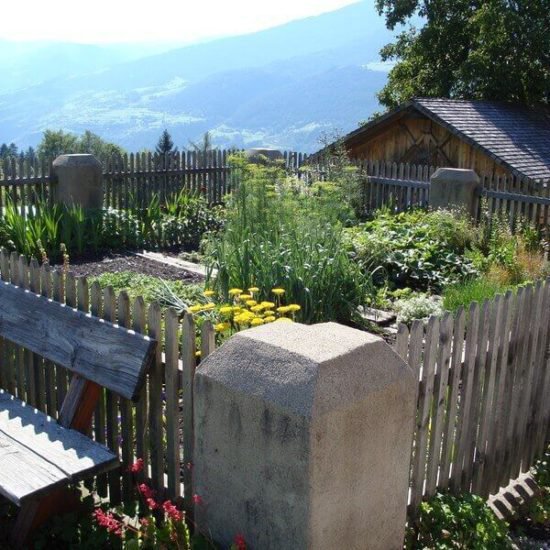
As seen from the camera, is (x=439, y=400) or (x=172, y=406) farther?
(x=439, y=400)

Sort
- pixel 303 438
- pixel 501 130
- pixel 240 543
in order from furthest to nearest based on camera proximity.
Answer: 1. pixel 501 130
2. pixel 240 543
3. pixel 303 438

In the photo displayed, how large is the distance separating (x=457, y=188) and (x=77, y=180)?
5944mm

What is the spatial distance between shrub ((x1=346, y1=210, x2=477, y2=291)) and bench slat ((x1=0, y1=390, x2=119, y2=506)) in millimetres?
4862

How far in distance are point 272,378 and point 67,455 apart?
1322 millimetres

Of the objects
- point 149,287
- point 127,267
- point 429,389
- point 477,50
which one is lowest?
point 127,267

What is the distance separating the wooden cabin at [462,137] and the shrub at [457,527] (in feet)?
40.1

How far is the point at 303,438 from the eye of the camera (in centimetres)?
265

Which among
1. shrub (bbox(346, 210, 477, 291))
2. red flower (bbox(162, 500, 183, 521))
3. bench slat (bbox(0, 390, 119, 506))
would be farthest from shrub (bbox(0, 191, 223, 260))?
red flower (bbox(162, 500, 183, 521))

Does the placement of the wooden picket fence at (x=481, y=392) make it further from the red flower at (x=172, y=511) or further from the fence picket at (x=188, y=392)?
the red flower at (x=172, y=511)

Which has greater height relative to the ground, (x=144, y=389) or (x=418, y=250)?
(x=144, y=389)

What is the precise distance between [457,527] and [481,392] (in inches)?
34.6


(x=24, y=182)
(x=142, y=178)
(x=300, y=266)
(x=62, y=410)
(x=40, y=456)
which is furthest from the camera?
(x=142, y=178)

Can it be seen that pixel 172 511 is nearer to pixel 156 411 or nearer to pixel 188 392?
pixel 188 392

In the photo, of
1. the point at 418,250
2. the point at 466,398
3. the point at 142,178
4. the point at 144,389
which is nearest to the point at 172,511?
the point at 144,389
